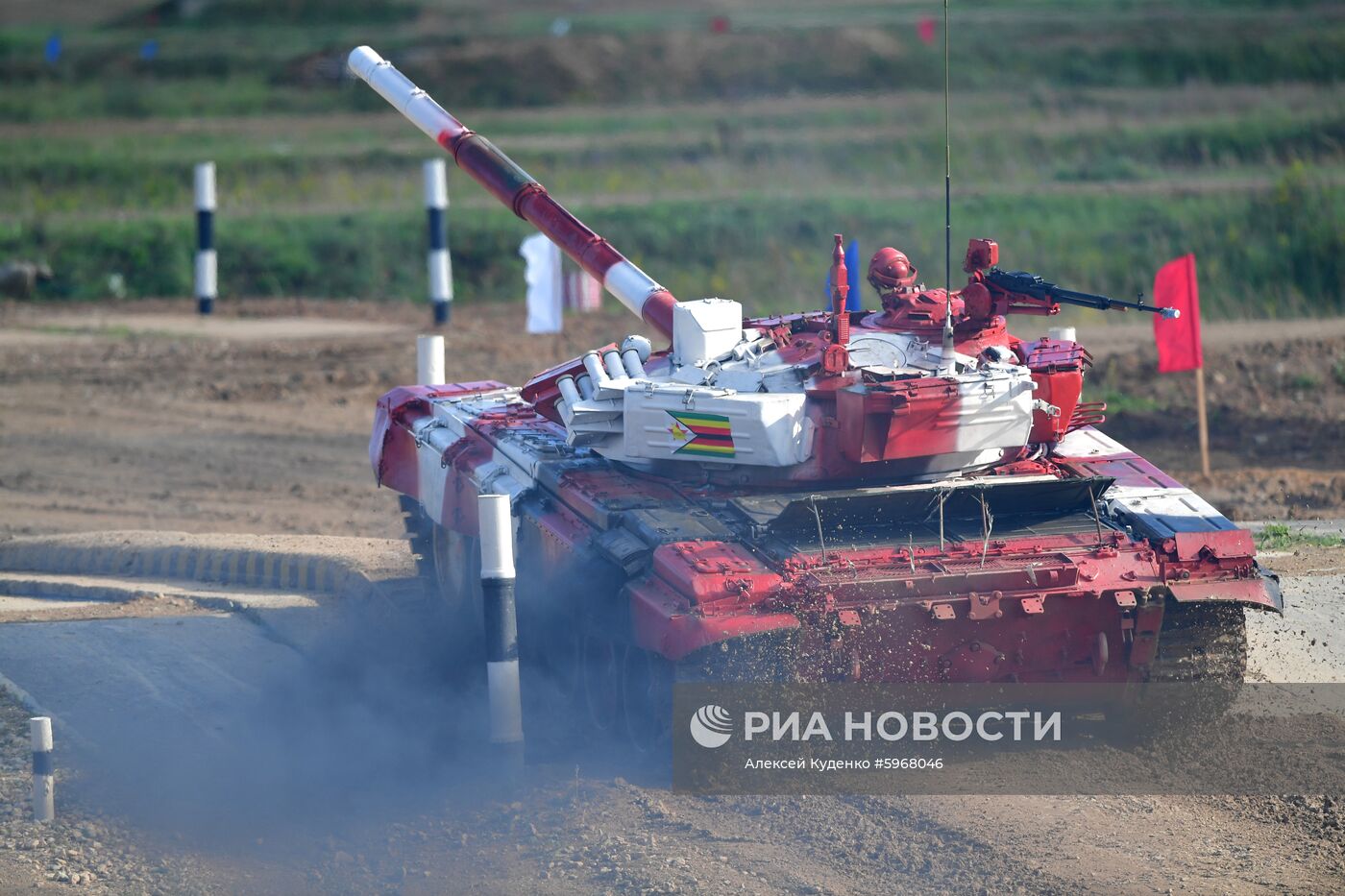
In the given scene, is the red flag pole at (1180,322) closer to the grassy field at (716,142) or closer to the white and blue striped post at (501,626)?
the grassy field at (716,142)

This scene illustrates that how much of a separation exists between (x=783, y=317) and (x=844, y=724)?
2.47 m

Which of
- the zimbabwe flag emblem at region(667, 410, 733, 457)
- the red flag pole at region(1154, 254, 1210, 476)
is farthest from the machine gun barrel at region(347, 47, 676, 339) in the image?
the red flag pole at region(1154, 254, 1210, 476)

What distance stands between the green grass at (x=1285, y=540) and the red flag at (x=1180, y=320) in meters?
2.03

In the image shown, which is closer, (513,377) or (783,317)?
(783,317)

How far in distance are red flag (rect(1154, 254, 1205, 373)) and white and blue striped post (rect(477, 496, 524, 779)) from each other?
7.76m

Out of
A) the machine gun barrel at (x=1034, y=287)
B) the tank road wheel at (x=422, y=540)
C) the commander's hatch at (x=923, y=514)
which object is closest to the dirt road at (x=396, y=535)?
the commander's hatch at (x=923, y=514)

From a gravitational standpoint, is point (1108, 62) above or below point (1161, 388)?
above

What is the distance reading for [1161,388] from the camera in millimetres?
18391

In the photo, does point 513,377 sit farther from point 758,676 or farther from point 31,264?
point 758,676

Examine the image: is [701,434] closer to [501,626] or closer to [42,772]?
[501,626]

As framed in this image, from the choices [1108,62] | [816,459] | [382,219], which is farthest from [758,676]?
[1108,62]

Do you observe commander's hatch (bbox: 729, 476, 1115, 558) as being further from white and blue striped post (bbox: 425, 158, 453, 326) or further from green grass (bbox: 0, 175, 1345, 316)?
green grass (bbox: 0, 175, 1345, 316)

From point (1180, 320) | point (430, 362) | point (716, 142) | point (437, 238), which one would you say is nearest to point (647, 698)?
point (430, 362)

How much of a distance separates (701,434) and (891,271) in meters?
1.45
